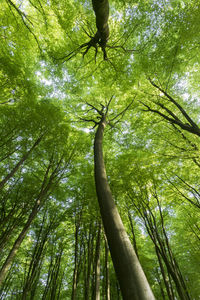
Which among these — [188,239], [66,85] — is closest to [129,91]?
[66,85]

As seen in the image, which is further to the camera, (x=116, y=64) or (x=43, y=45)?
(x=43, y=45)

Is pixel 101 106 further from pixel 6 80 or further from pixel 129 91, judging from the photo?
pixel 6 80

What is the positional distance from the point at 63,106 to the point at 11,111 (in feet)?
9.37

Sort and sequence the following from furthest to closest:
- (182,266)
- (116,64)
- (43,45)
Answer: (182,266) < (43,45) < (116,64)

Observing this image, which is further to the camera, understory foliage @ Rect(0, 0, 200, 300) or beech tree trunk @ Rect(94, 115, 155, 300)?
understory foliage @ Rect(0, 0, 200, 300)

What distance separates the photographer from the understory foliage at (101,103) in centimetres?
480

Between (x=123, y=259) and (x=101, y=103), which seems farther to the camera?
(x=101, y=103)

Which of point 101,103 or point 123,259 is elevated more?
point 101,103

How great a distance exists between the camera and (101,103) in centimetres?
821

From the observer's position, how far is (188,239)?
12.7 m

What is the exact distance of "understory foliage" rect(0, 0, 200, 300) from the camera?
4.80 m

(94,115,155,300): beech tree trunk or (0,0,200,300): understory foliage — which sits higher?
(0,0,200,300): understory foliage

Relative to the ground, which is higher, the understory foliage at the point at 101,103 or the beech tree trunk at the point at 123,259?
the understory foliage at the point at 101,103

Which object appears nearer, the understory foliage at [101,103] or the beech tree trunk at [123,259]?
the beech tree trunk at [123,259]
